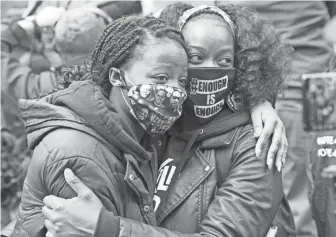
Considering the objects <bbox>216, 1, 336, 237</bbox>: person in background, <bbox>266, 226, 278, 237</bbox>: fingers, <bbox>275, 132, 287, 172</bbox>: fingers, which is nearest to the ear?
<bbox>275, 132, 287, 172</bbox>: fingers

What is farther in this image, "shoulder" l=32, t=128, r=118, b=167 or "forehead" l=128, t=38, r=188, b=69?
"forehead" l=128, t=38, r=188, b=69

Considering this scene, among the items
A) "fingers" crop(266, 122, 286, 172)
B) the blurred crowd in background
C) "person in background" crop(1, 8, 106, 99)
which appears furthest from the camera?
"person in background" crop(1, 8, 106, 99)

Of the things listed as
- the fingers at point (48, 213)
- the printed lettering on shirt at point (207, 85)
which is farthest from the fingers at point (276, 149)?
the fingers at point (48, 213)

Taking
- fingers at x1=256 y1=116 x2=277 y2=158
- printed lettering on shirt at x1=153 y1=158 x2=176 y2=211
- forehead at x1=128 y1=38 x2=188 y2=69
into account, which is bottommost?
printed lettering on shirt at x1=153 y1=158 x2=176 y2=211

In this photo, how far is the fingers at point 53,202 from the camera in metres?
2.29

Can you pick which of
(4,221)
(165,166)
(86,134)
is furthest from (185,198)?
(4,221)

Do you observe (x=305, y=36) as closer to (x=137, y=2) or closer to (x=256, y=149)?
(x=137, y=2)

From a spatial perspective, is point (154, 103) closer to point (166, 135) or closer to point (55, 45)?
point (166, 135)

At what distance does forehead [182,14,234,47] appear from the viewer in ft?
8.75

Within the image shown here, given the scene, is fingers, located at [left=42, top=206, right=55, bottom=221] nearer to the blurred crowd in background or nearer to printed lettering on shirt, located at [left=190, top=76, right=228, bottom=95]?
printed lettering on shirt, located at [left=190, top=76, right=228, bottom=95]

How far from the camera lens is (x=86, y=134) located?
235cm

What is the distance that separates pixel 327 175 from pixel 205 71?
1.36 m

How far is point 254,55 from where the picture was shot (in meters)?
2.81

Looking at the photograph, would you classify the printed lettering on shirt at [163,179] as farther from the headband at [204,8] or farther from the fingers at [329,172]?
the fingers at [329,172]
